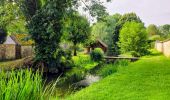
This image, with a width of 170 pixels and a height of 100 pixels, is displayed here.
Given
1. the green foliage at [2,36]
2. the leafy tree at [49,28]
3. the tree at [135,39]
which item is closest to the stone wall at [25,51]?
the green foliage at [2,36]

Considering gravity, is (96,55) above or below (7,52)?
below

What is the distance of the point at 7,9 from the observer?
89.7 feet

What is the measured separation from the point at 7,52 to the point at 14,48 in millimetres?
1464

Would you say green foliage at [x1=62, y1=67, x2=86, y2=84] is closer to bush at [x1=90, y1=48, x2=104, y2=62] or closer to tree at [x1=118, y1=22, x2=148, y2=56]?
bush at [x1=90, y1=48, x2=104, y2=62]

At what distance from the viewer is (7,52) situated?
33.2m

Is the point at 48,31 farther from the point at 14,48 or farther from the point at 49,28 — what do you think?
the point at 14,48

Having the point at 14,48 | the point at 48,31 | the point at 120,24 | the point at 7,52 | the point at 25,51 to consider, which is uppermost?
the point at 120,24

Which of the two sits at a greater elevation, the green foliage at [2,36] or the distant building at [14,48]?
the green foliage at [2,36]

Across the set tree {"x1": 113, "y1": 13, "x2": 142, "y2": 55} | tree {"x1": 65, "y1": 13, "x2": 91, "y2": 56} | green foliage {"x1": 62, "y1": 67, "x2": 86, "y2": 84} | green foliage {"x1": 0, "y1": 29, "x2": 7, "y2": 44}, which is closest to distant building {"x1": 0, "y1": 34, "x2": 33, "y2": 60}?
green foliage {"x1": 0, "y1": 29, "x2": 7, "y2": 44}

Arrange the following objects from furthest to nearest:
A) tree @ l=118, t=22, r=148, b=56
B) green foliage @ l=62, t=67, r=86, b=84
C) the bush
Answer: tree @ l=118, t=22, r=148, b=56
the bush
green foliage @ l=62, t=67, r=86, b=84

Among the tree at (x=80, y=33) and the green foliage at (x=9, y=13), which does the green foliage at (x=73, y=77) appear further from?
the tree at (x=80, y=33)

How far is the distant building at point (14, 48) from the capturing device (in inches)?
1278

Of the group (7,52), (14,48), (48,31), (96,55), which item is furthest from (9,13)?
(96,55)

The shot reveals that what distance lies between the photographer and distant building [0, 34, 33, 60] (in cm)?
3246
